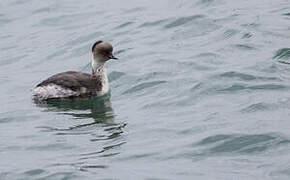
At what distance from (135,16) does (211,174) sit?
38.7 feet

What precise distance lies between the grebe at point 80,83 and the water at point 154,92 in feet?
0.73

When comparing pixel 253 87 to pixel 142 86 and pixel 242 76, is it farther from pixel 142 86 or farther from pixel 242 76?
pixel 142 86

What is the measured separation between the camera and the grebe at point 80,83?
1756cm

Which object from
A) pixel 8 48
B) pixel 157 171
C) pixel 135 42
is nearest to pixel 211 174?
pixel 157 171

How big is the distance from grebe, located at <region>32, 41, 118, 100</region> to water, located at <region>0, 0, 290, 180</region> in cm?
22

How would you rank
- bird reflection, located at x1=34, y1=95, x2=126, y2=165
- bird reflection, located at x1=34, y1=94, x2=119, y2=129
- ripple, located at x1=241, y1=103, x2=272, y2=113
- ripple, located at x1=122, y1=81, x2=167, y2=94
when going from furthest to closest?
ripple, located at x1=122, y1=81, x2=167, y2=94
bird reflection, located at x1=34, y1=94, x2=119, y2=129
ripple, located at x1=241, y1=103, x2=272, y2=113
bird reflection, located at x1=34, y1=95, x2=126, y2=165

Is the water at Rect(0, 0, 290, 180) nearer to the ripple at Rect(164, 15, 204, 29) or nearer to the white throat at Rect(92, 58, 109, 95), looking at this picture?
the ripple at Rect(164, 15, 204, 29)

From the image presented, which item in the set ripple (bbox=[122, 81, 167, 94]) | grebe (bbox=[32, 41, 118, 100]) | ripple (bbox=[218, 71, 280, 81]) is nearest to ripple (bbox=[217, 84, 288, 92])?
ripple (bbox=[218, 71, 280, 81])

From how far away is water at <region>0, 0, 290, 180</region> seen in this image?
13.3 m

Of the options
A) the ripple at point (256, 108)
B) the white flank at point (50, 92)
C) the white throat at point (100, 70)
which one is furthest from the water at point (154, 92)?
the white throat at point (100, 70)

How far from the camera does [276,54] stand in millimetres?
18625

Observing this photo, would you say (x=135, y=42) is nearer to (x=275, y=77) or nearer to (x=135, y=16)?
(x=135, y=16)

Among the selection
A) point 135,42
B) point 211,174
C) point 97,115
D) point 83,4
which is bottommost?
point 211,174

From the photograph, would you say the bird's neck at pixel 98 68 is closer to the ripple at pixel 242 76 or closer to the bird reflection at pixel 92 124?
the bird reflection at pixel 92 124
